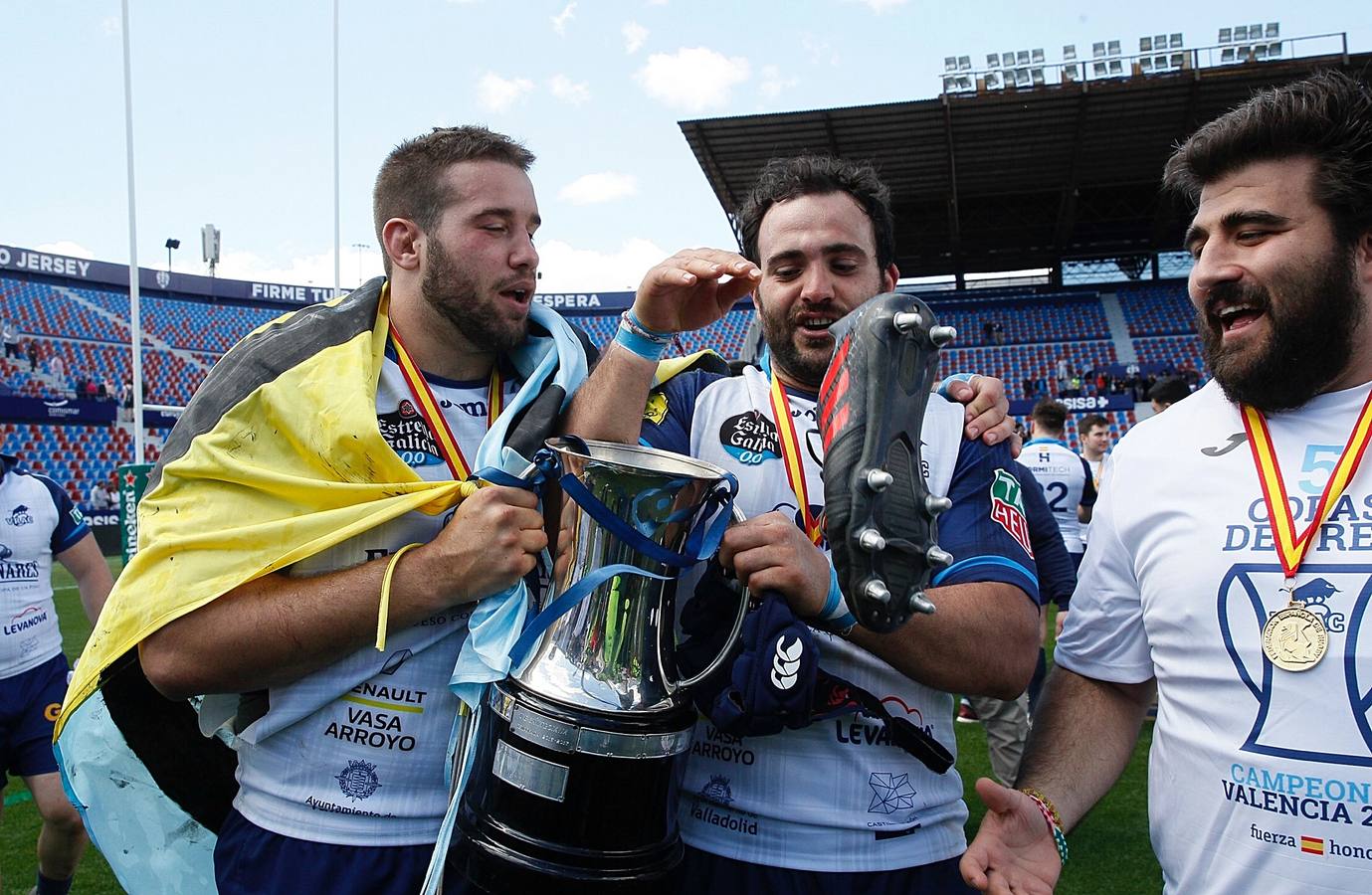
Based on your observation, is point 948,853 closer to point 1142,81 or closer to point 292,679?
point 292,679

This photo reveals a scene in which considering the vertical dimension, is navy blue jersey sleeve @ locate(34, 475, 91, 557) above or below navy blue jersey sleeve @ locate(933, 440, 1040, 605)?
below

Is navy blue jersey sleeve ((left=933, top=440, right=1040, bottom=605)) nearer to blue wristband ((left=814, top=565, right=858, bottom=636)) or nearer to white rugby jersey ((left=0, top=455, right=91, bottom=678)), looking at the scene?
blue wristband ((left=814, top=565, right=858, bottom=636))

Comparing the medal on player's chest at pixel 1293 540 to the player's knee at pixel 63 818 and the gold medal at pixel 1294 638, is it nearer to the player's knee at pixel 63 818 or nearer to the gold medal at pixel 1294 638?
the gold medal at pixel 1294 638

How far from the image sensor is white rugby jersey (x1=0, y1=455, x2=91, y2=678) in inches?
165

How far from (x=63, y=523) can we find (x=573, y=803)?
4.24 meters

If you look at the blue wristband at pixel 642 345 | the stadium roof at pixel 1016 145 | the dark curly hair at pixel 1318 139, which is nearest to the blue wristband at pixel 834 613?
the blue wristband at pixel 642 345

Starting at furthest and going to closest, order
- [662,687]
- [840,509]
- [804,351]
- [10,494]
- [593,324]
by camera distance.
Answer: [593,324]
[10,494]
[804,351]
[662,687]
[840,509]

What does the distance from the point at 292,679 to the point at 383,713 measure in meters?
0.19

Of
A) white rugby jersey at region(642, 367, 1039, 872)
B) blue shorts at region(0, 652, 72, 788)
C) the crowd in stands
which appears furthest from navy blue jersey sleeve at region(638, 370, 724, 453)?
the crowd in stands

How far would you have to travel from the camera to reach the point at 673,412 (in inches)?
81.3

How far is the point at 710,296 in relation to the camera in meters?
1.89

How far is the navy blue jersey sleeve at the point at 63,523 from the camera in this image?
4590mm

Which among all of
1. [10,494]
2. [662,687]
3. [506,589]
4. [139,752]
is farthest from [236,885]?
[10,494]

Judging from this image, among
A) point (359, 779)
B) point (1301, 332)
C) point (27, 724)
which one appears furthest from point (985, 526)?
point (27, 724)
